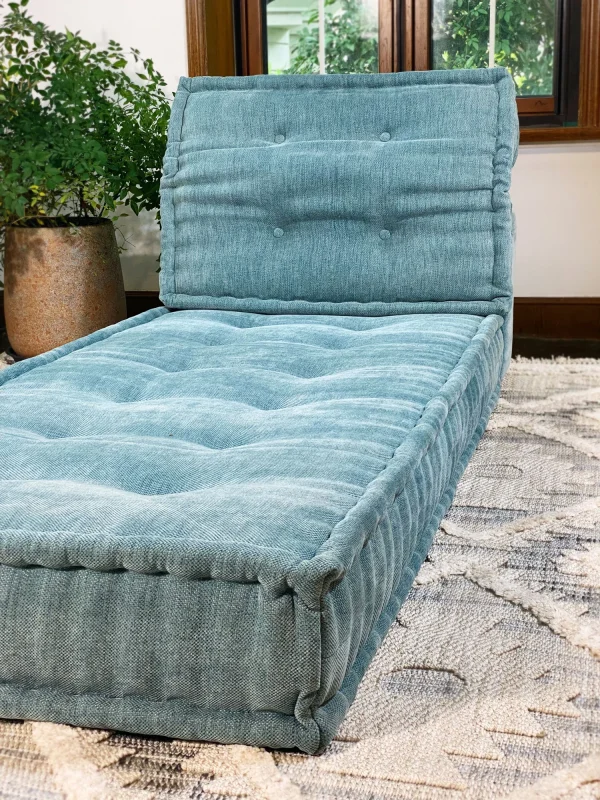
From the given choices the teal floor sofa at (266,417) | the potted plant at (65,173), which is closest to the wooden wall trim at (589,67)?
the teal floor sofa at (266,417)

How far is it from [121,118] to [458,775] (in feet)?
7.61

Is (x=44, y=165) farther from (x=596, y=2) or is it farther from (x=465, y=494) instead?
(x=596, y=2)

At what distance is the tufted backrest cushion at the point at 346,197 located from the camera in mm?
2057

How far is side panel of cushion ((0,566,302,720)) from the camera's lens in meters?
0.93

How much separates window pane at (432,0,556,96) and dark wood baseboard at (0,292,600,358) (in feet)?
2.27

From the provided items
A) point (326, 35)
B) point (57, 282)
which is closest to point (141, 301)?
point (57, 282)

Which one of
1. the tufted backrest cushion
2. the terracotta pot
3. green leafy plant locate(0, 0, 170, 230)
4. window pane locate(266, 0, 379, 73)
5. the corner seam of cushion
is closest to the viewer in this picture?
the corner seam of cushion

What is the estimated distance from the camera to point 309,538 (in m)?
0.94

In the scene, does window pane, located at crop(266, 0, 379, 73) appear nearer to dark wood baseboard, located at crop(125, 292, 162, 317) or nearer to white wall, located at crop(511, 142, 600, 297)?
white wall, located at crop(511, 142, 600, 297)

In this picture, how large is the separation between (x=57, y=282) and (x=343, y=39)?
51.4 inches

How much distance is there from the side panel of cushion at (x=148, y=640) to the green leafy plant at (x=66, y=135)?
183 cm

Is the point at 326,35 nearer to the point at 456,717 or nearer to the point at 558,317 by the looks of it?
the point at 558,317

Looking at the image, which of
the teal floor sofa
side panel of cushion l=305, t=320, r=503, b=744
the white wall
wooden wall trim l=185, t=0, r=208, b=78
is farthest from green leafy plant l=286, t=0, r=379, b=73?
side panel of cushion l=305, t=320, r=503, b=744

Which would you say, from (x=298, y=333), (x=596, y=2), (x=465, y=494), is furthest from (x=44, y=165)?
(x=596, y=2)
